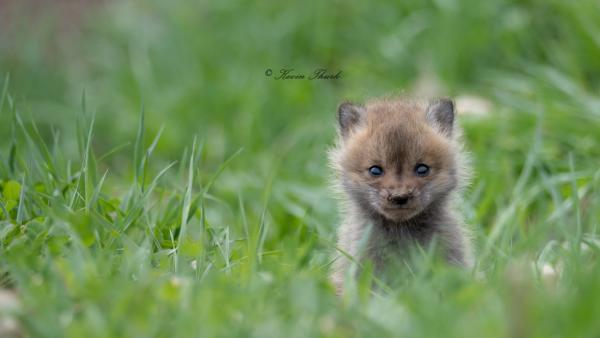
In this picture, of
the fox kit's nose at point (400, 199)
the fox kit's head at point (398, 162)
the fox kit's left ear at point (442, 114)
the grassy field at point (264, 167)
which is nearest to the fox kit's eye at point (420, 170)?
the fox kit's head at point (398, 162)

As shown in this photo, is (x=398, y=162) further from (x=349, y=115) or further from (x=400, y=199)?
(x=349, y=115)

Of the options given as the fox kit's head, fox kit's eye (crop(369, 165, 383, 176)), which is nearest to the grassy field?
the fox kit's head

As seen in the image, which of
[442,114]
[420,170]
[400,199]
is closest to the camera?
[400,199]

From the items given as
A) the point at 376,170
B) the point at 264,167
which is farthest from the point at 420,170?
the point at 264,167

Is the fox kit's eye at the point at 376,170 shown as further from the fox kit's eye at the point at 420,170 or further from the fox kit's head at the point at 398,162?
the fox kit's eye at the point at 420,170

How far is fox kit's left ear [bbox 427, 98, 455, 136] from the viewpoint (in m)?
5.64

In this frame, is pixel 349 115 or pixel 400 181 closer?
pixel 400 181

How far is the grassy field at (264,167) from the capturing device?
3748mm

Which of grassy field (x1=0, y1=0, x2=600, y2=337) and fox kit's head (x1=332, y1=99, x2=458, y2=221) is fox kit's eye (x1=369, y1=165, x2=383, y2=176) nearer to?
fox kit's head (x1=332, y1=99, x2=458, y2=221)

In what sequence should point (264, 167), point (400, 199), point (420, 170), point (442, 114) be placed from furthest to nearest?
point (264, 167)
point (442, 114)
point (420, 170)
point (400, 199)

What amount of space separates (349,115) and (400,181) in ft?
2.54

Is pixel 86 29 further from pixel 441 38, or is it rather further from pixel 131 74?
pixel 441 38

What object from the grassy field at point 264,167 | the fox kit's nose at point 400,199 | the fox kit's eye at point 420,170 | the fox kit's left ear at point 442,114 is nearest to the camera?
the grassy field at point 264,167

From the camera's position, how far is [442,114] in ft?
18.7
